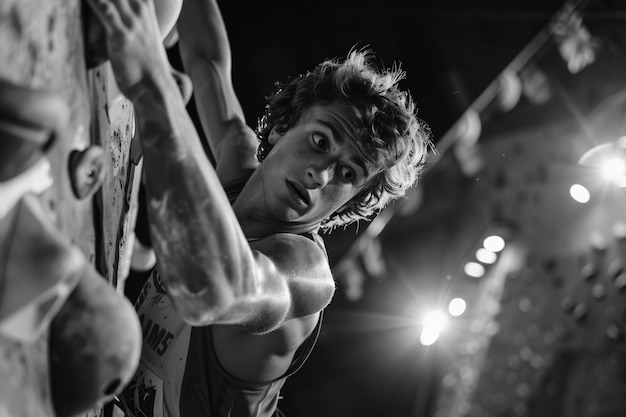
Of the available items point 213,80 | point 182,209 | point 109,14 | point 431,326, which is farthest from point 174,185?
point 431,326

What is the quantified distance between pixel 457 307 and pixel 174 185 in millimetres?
2469

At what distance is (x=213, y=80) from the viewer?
1283 mm

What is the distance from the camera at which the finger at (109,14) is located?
627mm

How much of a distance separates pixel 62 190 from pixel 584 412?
8.81 ft

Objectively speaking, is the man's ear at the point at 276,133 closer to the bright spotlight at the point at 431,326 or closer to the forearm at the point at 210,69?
the forearm at the point at 210,69

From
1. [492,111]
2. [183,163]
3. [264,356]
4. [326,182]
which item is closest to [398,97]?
[326,182]

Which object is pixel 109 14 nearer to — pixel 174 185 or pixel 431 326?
pixel 174 185

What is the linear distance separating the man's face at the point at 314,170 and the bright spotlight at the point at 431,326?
1943 millimetres

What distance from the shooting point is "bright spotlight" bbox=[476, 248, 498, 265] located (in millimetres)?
2953

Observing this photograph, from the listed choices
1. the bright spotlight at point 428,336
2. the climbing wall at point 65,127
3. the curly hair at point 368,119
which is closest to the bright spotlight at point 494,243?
the bright spotlight at point 428,336

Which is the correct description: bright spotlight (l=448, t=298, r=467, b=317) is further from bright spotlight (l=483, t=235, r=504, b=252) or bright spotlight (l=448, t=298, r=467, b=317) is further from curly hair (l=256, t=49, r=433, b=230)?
curly hair (l=256, t=49, r=433, b=230)

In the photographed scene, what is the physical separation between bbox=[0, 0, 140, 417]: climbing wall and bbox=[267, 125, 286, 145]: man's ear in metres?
0.31

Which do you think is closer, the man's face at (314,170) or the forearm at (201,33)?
the man's face at (314,170)

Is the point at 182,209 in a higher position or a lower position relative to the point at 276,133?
higher
